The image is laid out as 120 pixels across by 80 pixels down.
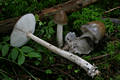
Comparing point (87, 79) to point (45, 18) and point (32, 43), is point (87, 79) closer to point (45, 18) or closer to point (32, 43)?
point (32, 43)

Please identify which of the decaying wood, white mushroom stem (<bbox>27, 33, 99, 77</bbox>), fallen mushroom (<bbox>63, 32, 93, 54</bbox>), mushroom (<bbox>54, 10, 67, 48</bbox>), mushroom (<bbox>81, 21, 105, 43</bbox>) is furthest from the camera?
the decaying wood

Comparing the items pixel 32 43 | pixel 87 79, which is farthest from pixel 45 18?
pixel 87 79

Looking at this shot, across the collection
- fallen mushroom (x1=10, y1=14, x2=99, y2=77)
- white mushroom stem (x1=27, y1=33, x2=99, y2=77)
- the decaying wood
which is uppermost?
the decaying wood

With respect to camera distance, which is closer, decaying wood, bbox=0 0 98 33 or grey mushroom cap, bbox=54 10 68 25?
grey mushroom cap, bbox=54 10 68 25

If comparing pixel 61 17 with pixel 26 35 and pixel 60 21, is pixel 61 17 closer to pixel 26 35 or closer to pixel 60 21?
pixel 60 21

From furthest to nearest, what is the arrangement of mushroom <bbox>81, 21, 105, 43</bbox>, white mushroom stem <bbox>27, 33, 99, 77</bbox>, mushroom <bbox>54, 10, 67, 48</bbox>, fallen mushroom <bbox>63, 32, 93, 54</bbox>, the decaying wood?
the decaying wood
fallen mushroom <bbox>63, 32, 93, 54</bbox>
mushroom <bbox>54, 10, 67, 48</bbox>
mushroom <bbox>81, 21, 105, 43</bbox>
white mushroom stem <bbox>27, 33, 99, 77</bbox>

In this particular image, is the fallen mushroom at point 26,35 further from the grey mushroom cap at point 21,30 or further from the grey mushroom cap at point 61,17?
the grey mushroom cap at point 61,17

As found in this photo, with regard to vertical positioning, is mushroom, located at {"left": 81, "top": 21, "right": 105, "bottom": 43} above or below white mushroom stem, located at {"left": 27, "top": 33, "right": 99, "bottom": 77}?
above

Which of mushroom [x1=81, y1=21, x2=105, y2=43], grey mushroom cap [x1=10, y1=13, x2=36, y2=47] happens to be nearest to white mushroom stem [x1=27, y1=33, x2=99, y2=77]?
grey mushroom cap [x1=10, y1=13, x2=36, y2=47]

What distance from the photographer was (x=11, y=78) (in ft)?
9.87

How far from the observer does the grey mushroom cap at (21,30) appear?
3311mm

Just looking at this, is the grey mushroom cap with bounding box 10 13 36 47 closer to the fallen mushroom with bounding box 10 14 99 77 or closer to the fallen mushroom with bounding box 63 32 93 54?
the fallen mushroom with bounding box 10 14 99 77

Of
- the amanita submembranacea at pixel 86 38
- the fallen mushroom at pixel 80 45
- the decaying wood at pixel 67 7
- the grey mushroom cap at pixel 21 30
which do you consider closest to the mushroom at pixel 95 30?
the amanita submembranacea at pixel 86 38

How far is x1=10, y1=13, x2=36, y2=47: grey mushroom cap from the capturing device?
3.31 metres
